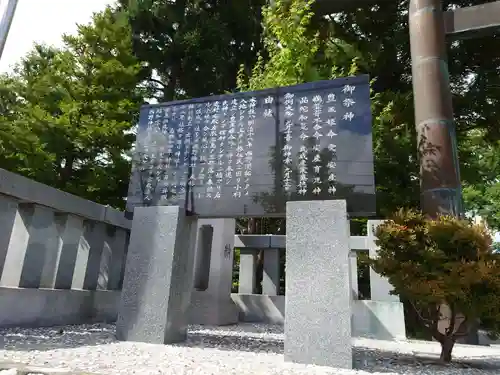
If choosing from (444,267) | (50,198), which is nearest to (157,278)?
(50,198)

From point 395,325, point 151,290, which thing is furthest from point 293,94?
point 395,325

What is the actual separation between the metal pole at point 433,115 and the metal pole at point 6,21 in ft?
21.3

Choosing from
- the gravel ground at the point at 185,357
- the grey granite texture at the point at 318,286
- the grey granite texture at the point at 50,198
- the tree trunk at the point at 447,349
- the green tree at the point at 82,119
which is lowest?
the gravel ground at the point at 185,357

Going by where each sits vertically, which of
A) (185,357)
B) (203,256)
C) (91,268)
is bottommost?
(185,357)

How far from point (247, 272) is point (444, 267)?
18.1 feet

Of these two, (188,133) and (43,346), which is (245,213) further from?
(43,346)

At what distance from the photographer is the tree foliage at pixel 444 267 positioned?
351 cm

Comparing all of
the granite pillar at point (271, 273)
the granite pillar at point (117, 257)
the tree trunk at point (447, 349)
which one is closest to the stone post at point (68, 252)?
the granite pillar at point (117, 257)

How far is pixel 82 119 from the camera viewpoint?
7797 millimetres

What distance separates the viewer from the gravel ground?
291cm

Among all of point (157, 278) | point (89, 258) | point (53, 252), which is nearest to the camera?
point (157, 278)

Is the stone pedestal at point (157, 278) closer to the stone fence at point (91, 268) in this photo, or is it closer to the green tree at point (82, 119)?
the stone fence at point (91, 268)

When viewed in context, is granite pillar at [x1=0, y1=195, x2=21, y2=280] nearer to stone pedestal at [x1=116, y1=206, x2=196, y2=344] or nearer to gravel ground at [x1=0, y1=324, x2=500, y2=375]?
gravel ground at [x1=0, y1=324, x2=500, y2=375]

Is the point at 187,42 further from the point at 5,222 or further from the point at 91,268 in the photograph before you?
the point at 5,222
